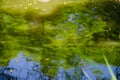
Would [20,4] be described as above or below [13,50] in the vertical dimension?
above

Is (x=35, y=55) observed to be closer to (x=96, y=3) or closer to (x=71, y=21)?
(x=71, y=21)

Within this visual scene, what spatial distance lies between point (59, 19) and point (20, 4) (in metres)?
0.89

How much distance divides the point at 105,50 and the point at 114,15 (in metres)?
1.35

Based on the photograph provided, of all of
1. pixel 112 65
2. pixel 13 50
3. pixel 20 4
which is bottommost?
pixel 112 65

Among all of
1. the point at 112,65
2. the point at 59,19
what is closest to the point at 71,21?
the point at 59,19

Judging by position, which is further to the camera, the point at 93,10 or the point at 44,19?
the point at 93,10

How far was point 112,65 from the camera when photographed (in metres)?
3.72

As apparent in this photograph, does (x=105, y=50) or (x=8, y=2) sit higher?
(x=8, y=2)

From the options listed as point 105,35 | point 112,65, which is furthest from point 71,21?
point 112,65

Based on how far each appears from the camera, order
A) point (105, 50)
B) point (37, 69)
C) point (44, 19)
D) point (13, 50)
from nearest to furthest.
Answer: point (37, 69), point (13, 50), point (105, 50), point (44, 19)

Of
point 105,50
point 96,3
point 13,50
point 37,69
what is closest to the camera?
point 37,69

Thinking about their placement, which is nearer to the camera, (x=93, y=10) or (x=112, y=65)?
(x=112, y=65)

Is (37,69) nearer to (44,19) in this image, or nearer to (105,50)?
(105,50)

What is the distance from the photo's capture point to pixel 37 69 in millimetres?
3445
